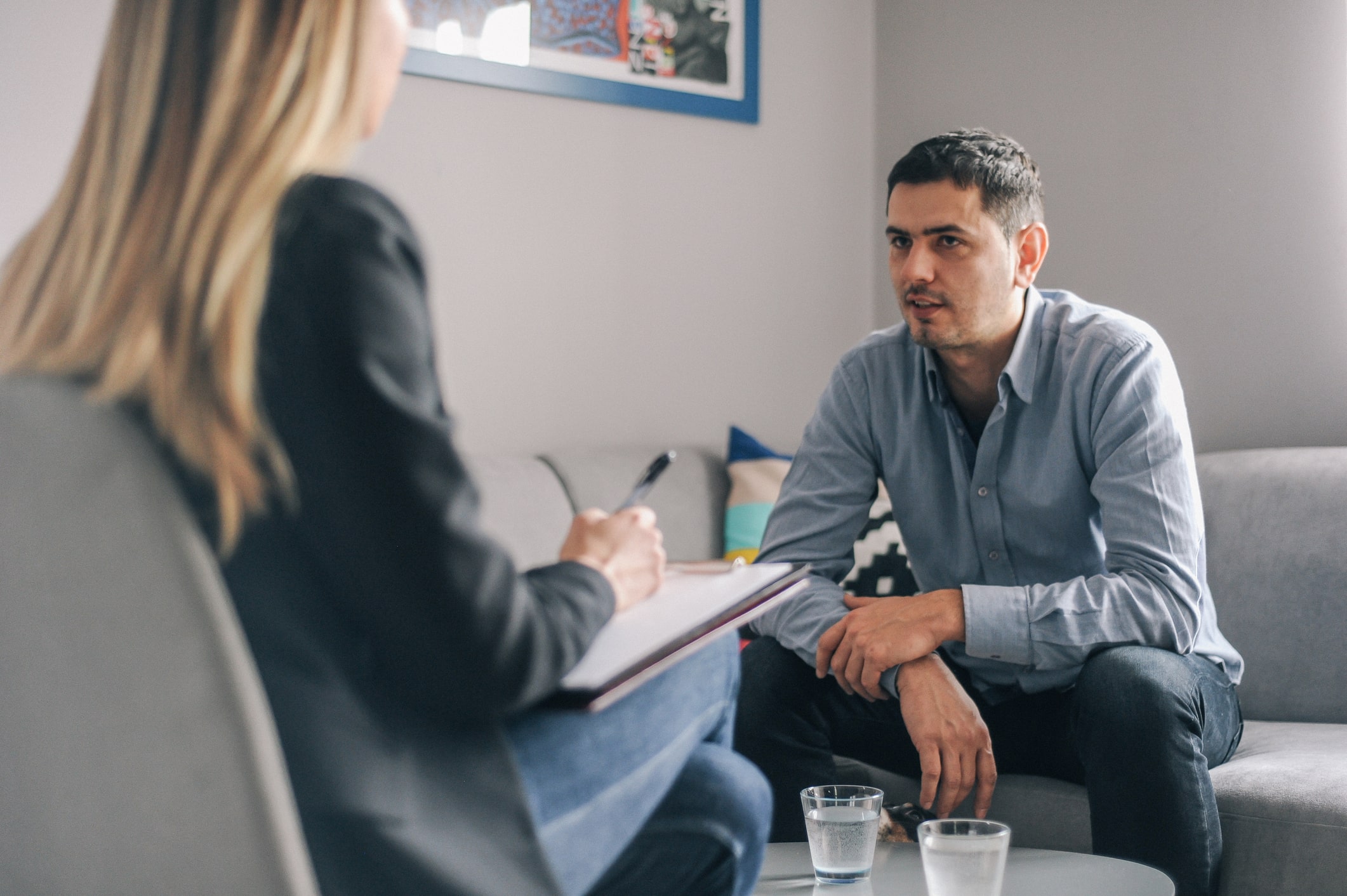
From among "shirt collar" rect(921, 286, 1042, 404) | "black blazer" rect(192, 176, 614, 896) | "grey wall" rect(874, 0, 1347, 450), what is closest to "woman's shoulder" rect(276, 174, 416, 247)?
"black blazer" rect(192, 176, 614, 896)

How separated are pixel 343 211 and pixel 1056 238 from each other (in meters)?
2.07

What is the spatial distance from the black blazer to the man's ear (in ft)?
3.93

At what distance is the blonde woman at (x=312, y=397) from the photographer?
1.84 ft

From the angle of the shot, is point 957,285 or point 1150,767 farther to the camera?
point 957,285

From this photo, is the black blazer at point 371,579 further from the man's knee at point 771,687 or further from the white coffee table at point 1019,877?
the man's knee at point 771,687

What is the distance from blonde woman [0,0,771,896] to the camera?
0.56 meters

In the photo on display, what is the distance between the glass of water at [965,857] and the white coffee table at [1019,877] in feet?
0.24

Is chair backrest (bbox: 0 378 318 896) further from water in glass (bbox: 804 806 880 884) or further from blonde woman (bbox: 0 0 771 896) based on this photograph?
water in glass (bbox: 804 806 880 884)

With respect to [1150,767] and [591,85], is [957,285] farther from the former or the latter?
[591,85]

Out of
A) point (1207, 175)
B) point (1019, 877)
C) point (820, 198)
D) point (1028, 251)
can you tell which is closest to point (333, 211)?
point (1019, 877)

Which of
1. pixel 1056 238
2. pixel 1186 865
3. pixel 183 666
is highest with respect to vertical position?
pixel 1056 238

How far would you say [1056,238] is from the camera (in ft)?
7.80

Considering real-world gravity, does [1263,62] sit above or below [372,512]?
above

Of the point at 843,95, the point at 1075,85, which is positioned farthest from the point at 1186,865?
the point at 843,95
